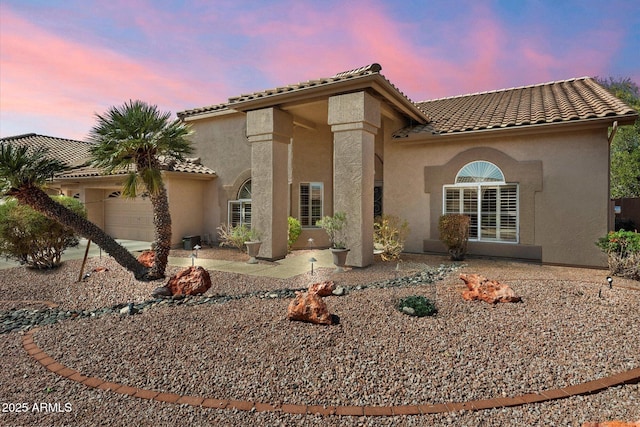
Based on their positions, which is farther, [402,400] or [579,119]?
[579,119]

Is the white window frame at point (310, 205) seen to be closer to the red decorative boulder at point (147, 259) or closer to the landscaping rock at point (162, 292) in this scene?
the red decorative boulder at point (147, 259)

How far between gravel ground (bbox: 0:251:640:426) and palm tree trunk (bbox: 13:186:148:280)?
344cm

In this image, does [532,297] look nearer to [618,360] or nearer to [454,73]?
[618,360]

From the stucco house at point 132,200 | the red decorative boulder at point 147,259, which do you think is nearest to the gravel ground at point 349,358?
the red decorative boulder at point 147,259

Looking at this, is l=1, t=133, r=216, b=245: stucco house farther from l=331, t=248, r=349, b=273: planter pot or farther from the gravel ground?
the gravel ground

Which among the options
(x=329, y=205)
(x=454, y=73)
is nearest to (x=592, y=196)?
(x=454, y=73)

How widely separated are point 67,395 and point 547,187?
12.9 metres

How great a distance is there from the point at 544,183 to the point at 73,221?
14.0m

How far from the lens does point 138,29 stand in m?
10.4

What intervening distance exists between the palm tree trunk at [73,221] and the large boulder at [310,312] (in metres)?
5.93

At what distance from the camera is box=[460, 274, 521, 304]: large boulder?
6.41 metres

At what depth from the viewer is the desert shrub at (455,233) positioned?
11.5 meters

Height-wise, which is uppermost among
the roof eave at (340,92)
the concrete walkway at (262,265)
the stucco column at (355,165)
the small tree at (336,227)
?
the roof eave at (340,92)

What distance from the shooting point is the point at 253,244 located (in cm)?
1170
